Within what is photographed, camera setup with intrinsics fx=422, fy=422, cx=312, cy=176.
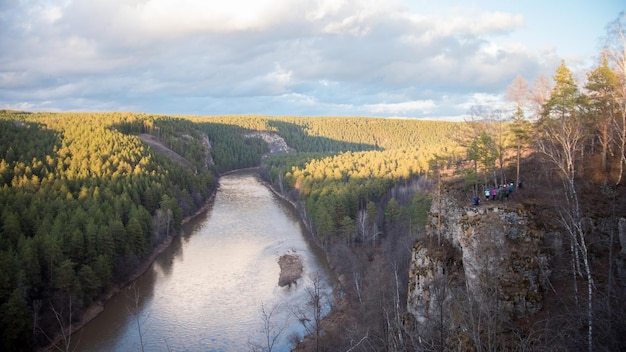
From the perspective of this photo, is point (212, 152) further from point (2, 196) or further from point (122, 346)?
point (122, 346)

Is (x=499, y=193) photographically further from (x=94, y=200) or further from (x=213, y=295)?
(x=94, y=200)

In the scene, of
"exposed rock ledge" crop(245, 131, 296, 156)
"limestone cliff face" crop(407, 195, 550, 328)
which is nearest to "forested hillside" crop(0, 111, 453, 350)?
"limestone cliff face" crop(407, 195, 550, 328)

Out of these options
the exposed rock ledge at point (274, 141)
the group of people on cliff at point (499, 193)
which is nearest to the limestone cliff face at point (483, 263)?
the group of people on cliff at point (499, 193)

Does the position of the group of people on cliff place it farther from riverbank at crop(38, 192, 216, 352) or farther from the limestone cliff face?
Answer: riverbank at crop(38, 192, 216, 352)

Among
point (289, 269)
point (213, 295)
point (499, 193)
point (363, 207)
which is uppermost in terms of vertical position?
point (499, 193)

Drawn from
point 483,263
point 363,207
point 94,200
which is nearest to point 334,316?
point 483,263

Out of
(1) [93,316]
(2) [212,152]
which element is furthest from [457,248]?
(2) [212,152]
